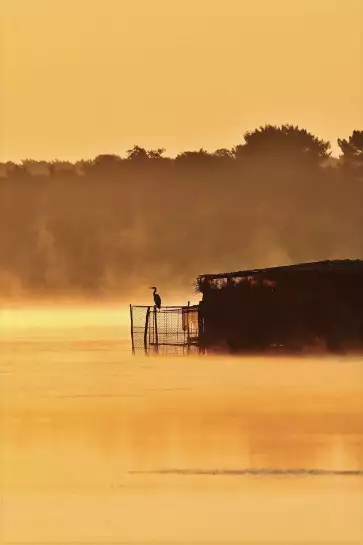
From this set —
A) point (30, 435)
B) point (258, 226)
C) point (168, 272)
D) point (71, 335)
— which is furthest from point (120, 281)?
point (30, 435)

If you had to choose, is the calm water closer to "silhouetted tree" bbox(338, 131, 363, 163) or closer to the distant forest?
"silhouetted tree" bbox(338, 131, 363, 163)

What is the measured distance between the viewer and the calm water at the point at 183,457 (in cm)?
1347

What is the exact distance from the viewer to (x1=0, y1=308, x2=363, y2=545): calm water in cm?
1347

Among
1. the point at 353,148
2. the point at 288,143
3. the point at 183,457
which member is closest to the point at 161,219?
the point at 288,143

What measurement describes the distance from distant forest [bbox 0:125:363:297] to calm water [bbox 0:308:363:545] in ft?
233

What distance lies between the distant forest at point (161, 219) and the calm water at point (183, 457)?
233ft

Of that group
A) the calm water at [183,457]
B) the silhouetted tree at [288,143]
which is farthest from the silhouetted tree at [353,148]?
the calm water at [183,457]

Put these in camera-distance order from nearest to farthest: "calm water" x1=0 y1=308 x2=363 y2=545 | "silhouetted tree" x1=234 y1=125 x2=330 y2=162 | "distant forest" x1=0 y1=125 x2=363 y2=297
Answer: "calm water" x1=0 y1=308 x2=363 y2=545 < "silhouetted tree" x1=234 y1=125 x2=330 y2=162 < "distant forest" x1=0 y1=125 x2=363 y2=297

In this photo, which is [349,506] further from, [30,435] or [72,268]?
[72,268]

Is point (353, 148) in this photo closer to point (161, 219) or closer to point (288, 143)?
point (288, 143)

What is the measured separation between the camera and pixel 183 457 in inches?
690

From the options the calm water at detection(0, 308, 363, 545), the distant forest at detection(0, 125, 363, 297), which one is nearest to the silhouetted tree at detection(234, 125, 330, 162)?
Answer: the distant forest at detection(0, 125, 363, 297)

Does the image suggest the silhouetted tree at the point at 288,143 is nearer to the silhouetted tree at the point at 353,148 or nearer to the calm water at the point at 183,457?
the silhouetted tree at the point at 353,148

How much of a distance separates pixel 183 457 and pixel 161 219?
96.1 meters
